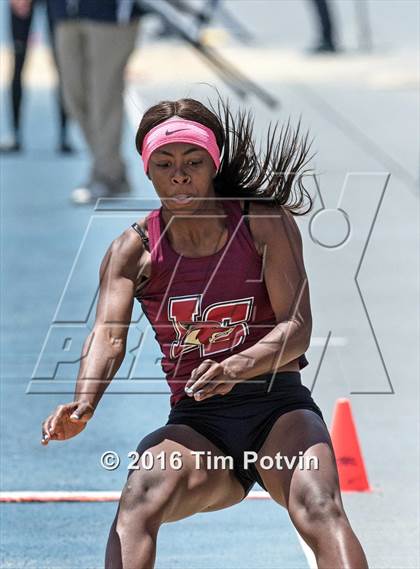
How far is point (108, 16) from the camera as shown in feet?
41.7

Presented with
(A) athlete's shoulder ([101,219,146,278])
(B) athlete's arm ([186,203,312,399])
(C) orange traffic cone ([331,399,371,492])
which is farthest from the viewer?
(C) orange traffic cone ([331,399,371,492])

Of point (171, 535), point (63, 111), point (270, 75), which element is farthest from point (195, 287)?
point (270, 75)

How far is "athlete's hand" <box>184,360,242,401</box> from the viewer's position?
12.9 feet

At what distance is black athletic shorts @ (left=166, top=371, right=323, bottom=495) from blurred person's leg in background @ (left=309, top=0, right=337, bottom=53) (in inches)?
762

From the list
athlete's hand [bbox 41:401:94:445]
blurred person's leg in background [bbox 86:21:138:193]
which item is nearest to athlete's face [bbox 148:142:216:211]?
athlete's hand [bbox 41:401:94:445]

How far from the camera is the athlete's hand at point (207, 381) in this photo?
392 cm

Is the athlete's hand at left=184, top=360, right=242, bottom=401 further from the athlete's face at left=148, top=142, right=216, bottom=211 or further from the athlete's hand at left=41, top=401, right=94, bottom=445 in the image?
the athlete's face at left=148, top=142, right=216, bottom=211

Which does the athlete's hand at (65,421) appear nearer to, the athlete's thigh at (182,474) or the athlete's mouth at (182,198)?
the athlete's thigh at (182,474)

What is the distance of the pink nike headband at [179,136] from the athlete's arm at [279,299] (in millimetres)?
250

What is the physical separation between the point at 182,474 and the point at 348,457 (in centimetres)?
178

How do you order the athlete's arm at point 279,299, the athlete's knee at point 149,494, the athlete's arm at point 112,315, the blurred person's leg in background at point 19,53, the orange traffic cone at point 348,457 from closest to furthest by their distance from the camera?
the athlete's knee at point 149,494 < the athlete's arm at point 279,299 < the athlete's arm at point 112,315 < the orange traffic cone at point 348,457 < the blurred person's leg in background at point 19,53

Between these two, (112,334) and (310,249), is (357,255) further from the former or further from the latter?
(112,334)

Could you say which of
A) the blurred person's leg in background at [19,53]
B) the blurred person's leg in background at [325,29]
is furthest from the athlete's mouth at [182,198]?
the blurred person's leg in background at [325,29]

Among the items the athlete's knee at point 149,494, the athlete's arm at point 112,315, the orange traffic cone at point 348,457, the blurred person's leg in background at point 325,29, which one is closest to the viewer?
the athlete's knee at point 149,494
